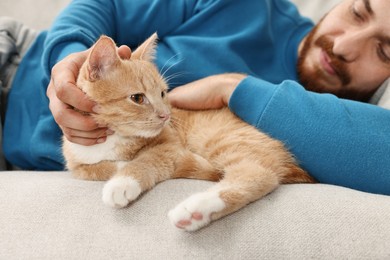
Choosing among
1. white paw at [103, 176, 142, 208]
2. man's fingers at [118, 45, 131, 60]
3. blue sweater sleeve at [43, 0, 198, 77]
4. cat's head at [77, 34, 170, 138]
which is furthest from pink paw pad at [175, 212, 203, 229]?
blue sweater sleeve at [43, 0, 198, 77]

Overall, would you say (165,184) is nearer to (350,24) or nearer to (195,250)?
(195,250)

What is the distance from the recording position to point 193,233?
730mm

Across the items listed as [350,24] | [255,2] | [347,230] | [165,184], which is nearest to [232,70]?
[255,2]

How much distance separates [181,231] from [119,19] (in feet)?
3.34

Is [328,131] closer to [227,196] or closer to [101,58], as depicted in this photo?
[227,196]

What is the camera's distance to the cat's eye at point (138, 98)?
918mm

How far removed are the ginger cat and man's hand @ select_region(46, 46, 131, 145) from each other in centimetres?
2

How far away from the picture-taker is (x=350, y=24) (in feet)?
4.68

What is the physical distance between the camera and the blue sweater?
92 centimetres

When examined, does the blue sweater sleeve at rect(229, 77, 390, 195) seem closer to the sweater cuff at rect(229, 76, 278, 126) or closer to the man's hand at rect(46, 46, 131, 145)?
the sweater cuff at rect(229, 76, 278, 126)

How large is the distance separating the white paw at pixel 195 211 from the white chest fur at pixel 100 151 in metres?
0.31

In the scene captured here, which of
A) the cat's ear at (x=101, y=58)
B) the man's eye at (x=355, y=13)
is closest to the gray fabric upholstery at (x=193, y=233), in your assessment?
the cat's ear at (x=101, y=58)

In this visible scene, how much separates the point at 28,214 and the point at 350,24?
139 centimetres

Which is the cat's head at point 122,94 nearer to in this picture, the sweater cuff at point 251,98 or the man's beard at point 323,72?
the sweater cuff at point 251,98
